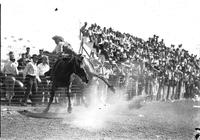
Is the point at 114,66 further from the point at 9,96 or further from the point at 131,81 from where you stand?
the point at 9,96

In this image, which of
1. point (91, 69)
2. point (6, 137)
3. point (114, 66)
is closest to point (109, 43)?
point (114, 66)

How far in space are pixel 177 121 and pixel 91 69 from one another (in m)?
3.02

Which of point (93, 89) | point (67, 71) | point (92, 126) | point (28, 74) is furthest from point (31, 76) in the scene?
point (92, 126)

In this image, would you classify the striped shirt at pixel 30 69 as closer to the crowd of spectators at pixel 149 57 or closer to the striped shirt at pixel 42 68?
the striped shirt at pixel 42 68

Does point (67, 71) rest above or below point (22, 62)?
below

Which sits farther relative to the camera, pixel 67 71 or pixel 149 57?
pixel 149 57

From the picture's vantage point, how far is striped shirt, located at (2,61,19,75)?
1196 cm

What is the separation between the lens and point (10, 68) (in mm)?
12078

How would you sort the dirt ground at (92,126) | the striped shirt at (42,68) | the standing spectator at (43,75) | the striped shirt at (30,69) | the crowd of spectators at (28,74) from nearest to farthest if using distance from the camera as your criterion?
the dirt ground at (92,126)
the crowd of spectators at (28,74)
the striped shirt at (30,69)
the standing spectator at (43,75)
the striped shirt at (42,68)

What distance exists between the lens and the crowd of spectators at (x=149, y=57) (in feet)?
54.8

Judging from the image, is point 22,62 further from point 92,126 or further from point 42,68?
point 92,126

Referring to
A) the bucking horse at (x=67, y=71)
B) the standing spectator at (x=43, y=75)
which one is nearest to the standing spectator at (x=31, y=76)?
the standing spectator at (x=43, y=75)

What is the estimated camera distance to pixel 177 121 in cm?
1195

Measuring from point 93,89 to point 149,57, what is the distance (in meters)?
6.02
